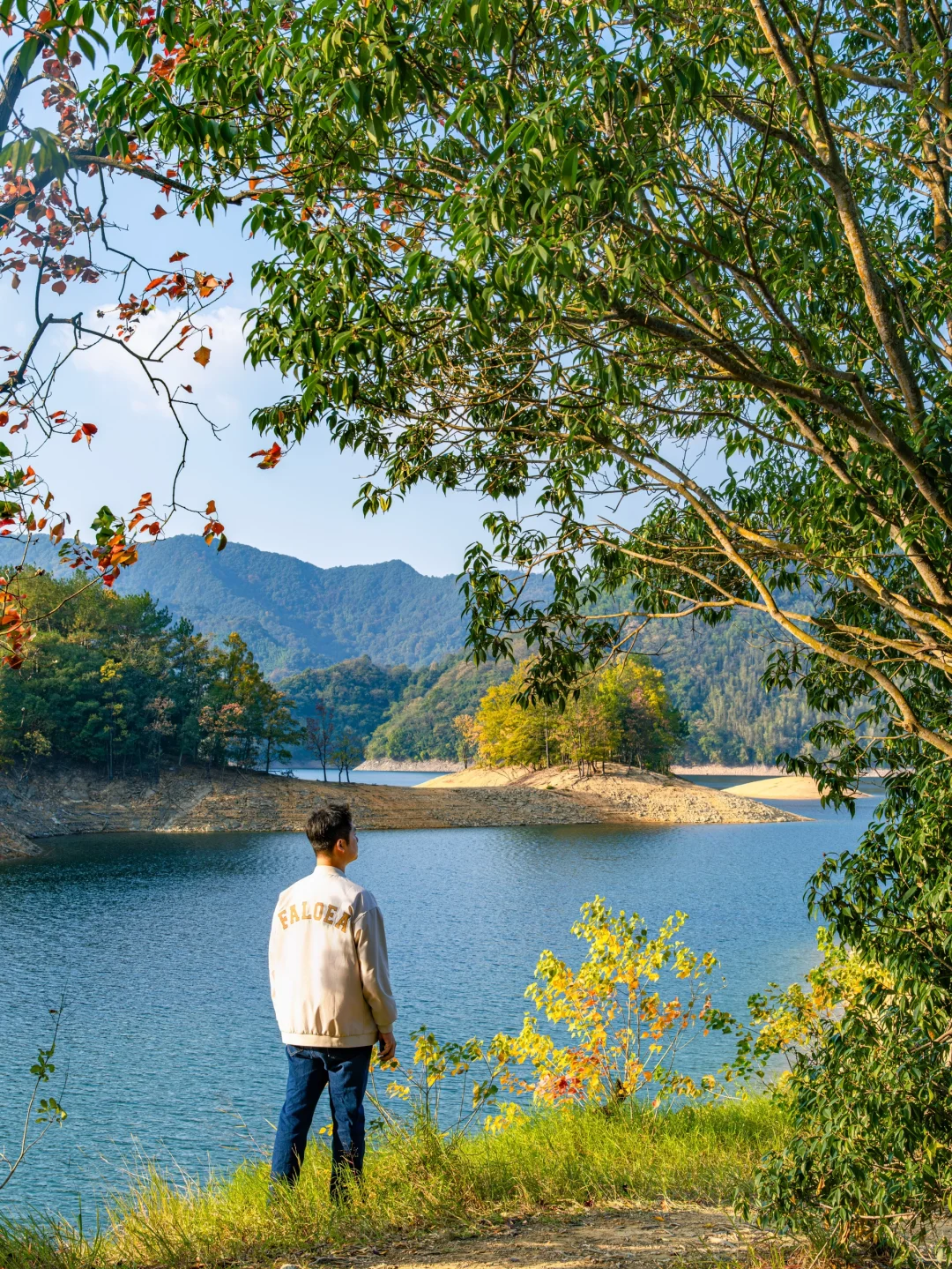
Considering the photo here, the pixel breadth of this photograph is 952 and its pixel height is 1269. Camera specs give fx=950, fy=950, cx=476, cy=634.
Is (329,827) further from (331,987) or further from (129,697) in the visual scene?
(129,697)

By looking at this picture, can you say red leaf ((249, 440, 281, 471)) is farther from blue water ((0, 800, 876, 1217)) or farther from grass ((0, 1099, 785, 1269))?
blue water ((0, 800, 876, 1217))

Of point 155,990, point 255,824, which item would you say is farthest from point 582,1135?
point 255,824

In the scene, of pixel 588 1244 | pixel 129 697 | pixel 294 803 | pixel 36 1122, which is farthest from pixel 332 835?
pixel 129 697

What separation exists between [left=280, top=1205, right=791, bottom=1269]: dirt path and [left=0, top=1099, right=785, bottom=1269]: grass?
0.09 meters

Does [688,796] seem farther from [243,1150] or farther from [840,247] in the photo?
[840,247]

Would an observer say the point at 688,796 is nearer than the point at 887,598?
No

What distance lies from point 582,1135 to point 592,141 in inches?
165

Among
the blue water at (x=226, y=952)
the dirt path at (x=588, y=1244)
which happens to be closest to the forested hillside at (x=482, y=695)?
the blue water at (x=226, y=952)

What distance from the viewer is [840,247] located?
3.68 metres

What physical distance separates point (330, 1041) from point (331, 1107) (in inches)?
9.9

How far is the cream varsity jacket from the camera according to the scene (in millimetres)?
2746

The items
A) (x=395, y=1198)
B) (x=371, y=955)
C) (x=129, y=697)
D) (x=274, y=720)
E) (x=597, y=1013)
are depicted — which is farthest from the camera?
(x=274, y=720)

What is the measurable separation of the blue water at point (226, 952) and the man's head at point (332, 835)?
3.65 m

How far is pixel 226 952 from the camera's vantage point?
521 inches
